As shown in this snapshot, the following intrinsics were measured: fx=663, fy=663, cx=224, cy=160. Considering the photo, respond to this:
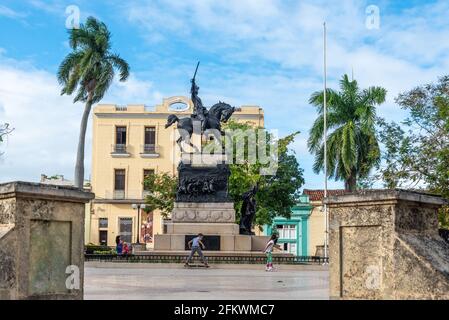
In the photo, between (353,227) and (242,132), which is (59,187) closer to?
(353,227)

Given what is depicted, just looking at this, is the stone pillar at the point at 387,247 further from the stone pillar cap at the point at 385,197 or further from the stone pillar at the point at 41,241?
the stone pillar at the point at 41,241

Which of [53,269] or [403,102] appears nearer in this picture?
[53,269]

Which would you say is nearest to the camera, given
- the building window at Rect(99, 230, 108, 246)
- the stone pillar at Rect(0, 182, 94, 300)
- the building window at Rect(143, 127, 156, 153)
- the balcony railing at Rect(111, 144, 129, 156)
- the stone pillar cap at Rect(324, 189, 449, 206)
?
the stone pillar at Rect(0, 182, 94, 300)

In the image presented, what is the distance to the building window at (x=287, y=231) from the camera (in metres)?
60.2

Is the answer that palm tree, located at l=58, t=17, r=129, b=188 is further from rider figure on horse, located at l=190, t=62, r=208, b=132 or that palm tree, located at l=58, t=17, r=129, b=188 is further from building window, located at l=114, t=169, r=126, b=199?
building window, located at l=114, t=169, r=126, b=199

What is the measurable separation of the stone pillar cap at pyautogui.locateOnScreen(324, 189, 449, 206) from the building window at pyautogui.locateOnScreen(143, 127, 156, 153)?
5354 cm

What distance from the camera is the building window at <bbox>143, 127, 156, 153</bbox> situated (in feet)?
195

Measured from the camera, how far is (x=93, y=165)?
194 feet

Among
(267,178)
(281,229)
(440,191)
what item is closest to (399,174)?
(440,191)

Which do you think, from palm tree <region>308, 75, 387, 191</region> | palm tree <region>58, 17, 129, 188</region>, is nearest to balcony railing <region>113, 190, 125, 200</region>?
palm tree <region>58, 17, 129, 188</region>

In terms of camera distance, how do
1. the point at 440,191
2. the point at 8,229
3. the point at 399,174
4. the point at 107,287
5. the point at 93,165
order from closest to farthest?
the point at 8,229, the point at 107,287, the point at 440,191, the point at 399,174, the point at 93,165

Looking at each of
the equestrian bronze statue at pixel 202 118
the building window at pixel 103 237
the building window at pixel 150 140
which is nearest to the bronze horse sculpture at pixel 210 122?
the equestrian bronze statue at pixel 202 118

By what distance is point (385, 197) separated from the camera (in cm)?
591
